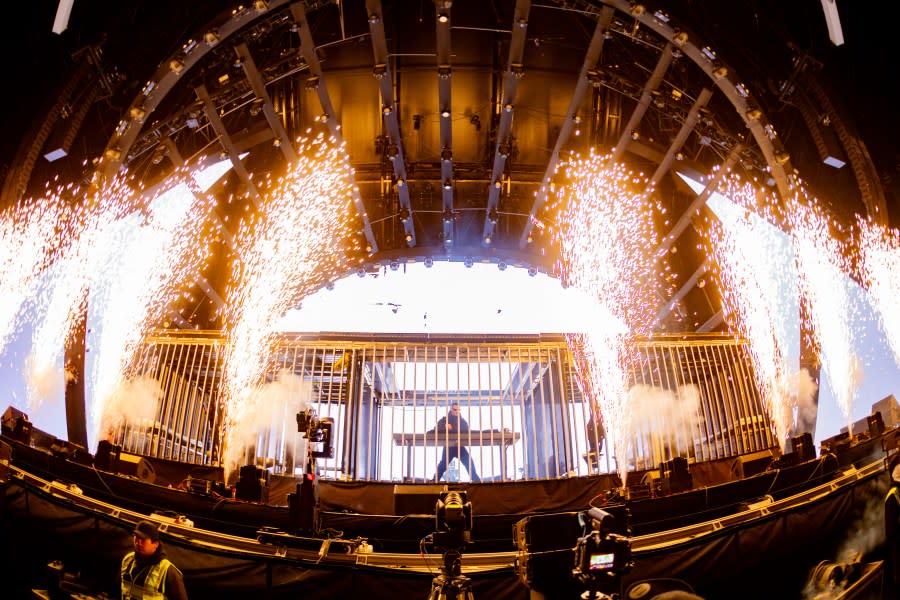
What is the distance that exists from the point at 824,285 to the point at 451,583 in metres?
7.84

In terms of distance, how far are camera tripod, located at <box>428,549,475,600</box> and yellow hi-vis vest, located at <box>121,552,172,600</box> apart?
1.68 meters

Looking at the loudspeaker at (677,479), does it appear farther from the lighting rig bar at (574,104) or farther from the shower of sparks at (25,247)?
the shower of sparks at (25,247)

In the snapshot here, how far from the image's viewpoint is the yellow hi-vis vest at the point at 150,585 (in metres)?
4.21

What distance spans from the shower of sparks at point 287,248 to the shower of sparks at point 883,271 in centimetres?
744

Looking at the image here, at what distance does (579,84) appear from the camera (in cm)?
930

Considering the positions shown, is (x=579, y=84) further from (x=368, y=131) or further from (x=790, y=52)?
(x=368, y=131)

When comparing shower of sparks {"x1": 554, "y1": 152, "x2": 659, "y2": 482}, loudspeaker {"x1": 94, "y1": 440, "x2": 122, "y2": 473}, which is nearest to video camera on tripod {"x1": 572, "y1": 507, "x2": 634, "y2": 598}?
loudspeaker {"x1": 94, "y1": 440, "x2": 122, "y2": 473}

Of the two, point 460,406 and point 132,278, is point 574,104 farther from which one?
point 132,278

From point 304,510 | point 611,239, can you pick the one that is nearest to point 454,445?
point 304,510

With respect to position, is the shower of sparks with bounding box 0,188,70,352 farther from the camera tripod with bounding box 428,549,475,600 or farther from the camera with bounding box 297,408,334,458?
the camera tripod with bounding box 428,549,475,600

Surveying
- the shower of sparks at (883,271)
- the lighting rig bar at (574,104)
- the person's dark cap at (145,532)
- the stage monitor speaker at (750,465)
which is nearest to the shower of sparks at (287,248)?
the lighting rig bar at (574,104)

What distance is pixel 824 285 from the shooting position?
377 inches

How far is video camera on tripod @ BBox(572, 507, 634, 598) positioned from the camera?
3727 millimetres

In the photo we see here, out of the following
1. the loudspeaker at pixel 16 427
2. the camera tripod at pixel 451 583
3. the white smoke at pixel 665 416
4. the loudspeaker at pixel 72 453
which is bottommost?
the camera tripod at pixel 451 583
